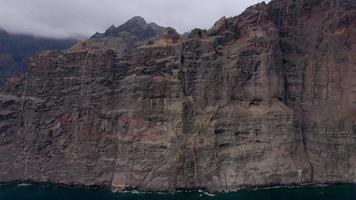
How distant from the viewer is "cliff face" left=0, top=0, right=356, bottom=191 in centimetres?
12669

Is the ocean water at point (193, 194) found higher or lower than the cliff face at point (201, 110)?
lower

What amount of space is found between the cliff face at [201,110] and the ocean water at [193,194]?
4046 mm

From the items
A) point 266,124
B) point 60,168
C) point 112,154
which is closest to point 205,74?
point 266,124

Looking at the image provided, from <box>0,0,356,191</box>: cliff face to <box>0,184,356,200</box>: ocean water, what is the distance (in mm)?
4046

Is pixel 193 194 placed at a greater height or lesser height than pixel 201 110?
lesser

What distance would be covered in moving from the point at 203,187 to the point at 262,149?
15.3 metres

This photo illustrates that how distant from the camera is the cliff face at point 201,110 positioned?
12669cm

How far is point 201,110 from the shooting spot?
13025 centimetres

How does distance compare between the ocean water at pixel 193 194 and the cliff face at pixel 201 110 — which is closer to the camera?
the ocean water at pixel 193 194

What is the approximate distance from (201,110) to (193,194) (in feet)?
64.3

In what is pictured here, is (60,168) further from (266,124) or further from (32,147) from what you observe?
(266,124)

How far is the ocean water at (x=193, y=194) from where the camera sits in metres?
116

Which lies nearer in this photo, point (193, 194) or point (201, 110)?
point (193, 194)

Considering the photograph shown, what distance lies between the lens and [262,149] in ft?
419
